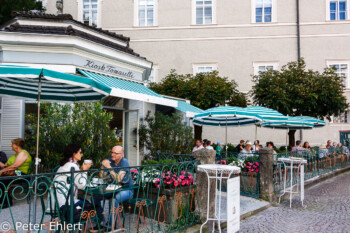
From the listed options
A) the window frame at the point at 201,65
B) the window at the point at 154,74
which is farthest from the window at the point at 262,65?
the window at the point at 154,74

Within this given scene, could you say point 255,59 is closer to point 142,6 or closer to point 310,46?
point 310,46

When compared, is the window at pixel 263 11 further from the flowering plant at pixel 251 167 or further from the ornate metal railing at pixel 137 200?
the ornate metal railing at pixel 137 200

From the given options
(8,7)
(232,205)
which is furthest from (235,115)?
(8,7)

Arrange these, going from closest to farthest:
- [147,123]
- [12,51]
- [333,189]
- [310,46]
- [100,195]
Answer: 1. [100,195]
2. [12,51]
3. [333,189]
4. [147,123]
5. [310,46]

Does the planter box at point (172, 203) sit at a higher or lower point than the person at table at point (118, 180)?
lower

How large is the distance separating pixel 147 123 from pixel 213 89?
434 centimetres

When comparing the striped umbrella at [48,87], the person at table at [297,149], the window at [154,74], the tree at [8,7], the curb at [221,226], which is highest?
the tree at [8,7]

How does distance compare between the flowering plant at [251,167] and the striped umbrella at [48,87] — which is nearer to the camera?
the striped umbrella at [48,87]

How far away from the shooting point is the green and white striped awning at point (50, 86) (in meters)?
4.41

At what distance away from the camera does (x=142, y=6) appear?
22016 mm

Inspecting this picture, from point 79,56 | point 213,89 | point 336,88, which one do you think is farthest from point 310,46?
point 79,56

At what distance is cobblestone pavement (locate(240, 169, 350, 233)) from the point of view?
5793 millimetres

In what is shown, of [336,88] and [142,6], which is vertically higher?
[142,6]

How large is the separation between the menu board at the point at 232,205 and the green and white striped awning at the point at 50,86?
2.45 m
